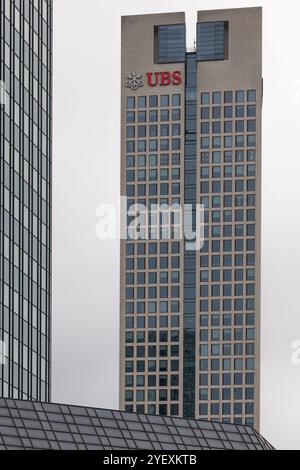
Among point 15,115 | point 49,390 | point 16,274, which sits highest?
point 15,115

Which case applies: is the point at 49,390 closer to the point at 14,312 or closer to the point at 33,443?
the point at 14,312

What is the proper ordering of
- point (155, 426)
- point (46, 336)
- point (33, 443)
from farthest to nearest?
1. point (46, 336)
2. point (155, 426)
3. point (33, 443)

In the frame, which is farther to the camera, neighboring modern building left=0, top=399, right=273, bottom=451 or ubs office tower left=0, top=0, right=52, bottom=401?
ubs office tower left=0, top=0, right=52, bottom=401

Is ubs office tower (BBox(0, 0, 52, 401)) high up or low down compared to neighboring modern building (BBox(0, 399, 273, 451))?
up
